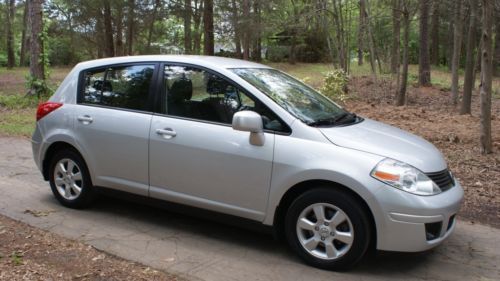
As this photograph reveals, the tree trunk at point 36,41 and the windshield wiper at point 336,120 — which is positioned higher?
the tree trunk at point 36,41

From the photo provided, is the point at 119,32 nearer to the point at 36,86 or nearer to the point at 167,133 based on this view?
the point at 36,86

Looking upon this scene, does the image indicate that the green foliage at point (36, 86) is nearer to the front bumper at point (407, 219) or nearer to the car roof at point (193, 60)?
the car roof at point (193, 60)

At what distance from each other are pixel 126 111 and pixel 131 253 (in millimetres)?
1496

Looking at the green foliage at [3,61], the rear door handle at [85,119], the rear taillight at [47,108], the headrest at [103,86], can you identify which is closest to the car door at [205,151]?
the headrest at [103,86]

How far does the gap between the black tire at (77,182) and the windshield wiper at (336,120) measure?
255 cm

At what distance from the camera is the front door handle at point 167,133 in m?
4.86

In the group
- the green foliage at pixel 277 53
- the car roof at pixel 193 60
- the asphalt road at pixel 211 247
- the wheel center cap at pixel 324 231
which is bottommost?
the asphalt road at pixel 211 247

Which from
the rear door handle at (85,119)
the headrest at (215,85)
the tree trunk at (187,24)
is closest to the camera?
the headrest at (215,85)

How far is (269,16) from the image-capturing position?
19891 millimetres

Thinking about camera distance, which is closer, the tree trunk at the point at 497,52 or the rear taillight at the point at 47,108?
the rear taillight at the point at 47,108

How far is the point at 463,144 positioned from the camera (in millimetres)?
8727

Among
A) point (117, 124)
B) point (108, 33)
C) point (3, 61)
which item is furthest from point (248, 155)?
point (3, 61)

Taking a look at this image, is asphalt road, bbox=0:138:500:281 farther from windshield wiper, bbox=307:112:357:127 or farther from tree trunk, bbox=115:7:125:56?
tree trunk, bbox=115:7:125:56

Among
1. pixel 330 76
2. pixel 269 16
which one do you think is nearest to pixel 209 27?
pixel 269 16
